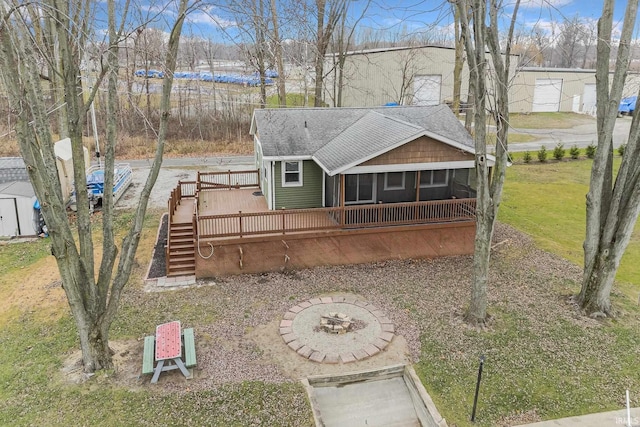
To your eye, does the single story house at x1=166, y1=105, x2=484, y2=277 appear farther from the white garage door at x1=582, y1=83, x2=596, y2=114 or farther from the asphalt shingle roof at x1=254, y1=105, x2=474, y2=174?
the white garage door at x1=582, y1=83, x2=596, y2=114

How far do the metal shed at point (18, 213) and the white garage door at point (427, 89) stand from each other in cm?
2851

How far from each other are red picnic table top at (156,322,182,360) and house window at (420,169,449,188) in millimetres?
8673

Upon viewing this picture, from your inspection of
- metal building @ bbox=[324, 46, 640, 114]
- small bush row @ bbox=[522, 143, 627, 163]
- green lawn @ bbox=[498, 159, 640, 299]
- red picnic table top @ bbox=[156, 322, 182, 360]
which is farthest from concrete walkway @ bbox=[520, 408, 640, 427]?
metal building @ bbox=[324, 46, 640, 114]

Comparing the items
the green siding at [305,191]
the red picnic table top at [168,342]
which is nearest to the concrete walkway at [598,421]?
the red picnic table top at [168,342]

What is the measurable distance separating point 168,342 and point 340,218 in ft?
20.3

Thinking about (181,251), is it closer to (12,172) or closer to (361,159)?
(361,159)

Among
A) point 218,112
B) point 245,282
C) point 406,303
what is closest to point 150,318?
point 245,282

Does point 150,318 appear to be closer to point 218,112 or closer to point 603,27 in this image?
point 603,27

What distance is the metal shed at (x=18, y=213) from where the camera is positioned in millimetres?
14156

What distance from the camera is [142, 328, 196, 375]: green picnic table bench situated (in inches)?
294

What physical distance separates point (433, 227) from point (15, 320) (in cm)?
1038

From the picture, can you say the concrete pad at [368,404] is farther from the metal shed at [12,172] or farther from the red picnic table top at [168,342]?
the metal shed at [12,172]

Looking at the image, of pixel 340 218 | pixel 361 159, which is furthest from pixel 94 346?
pixel 361 159

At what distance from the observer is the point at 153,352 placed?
782 centimetres
